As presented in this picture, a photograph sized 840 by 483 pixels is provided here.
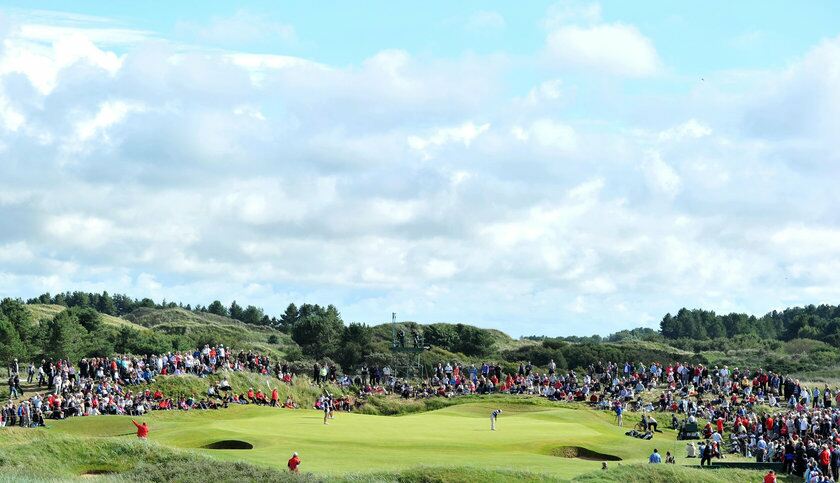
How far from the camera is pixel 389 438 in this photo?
53.5 metres

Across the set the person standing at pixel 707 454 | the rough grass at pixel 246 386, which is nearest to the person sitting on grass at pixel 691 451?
the person standing at pixel 707 454

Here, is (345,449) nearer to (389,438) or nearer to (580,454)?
(389,438)

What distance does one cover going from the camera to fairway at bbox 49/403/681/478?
4547 cm

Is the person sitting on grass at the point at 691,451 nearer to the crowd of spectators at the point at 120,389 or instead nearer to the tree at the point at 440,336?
the crowd of spectators at the point at 120,389

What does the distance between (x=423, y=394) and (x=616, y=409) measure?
16282 mm

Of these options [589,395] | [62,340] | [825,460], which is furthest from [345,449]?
[62,340]

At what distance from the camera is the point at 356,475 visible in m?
39.2

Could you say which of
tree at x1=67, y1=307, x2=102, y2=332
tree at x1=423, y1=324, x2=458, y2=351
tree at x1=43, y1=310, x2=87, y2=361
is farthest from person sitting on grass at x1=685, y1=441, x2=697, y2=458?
tree at x1=67, y1=307, x2=102, y2=332

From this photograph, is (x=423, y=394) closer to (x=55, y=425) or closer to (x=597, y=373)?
(x=597, y=373)

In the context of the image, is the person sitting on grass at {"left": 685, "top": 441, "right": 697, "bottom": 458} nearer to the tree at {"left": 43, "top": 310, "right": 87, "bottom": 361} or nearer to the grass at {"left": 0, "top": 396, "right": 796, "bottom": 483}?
the grass at {"left": 0, "top": 396, "right": 796, "bottom": 483}

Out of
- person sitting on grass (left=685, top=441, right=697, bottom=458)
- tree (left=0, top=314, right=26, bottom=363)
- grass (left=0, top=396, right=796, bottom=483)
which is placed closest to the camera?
grass (left=0, top=396, right=796, bottom=483)

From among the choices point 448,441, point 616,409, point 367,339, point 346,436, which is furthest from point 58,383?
point 367,339

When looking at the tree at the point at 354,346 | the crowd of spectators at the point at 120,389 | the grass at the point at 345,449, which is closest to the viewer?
the grass at the point at 345,449

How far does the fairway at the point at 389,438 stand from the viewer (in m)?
45.5
